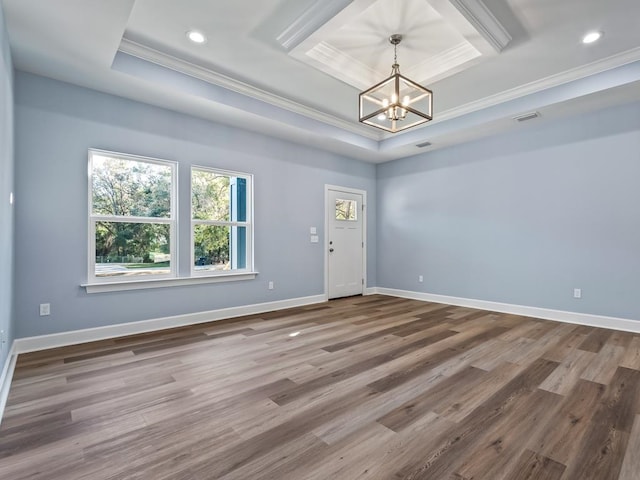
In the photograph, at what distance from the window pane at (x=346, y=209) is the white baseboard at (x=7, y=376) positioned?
15.7 feet

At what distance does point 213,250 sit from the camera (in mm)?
4684

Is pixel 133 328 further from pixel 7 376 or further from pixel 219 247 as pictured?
pixel 219 247

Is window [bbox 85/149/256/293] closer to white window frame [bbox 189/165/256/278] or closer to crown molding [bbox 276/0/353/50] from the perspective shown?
white window frame [bbox 189/165/256/278]

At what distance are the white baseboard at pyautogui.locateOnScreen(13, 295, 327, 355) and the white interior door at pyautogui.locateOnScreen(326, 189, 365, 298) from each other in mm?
1157

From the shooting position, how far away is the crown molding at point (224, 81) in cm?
334

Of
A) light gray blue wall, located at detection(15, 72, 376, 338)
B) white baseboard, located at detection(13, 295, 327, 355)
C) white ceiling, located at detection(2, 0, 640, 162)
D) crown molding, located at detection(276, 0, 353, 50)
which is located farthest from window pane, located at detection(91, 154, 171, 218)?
crown molding, located at detection(276, 0, 353, 50)

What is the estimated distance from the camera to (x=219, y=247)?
4.75 m

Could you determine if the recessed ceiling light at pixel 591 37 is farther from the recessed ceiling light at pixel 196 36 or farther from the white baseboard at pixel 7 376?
the white baseboard at pixel 7 376

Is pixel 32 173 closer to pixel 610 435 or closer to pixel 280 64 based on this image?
pixel 280 64

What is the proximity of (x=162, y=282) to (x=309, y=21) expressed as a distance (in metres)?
3.36

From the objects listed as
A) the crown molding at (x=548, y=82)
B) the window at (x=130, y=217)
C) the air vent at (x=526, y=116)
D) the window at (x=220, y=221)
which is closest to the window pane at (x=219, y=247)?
the window at (x=220, y=221)

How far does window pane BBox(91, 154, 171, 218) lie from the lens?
3.76 m

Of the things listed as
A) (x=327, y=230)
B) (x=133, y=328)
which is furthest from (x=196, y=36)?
(x=327, y=230)

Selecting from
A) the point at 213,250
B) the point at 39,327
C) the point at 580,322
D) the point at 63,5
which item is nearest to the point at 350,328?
the point at 213,250
